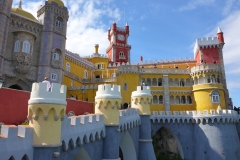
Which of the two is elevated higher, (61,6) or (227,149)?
(61,6)

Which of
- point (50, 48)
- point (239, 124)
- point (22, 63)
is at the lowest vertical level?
point (239, 124)

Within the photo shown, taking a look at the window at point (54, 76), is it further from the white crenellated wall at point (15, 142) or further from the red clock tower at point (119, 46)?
the red clock tower at point (119, 46)

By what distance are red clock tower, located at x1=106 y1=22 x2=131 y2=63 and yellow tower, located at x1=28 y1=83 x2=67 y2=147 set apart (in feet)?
153

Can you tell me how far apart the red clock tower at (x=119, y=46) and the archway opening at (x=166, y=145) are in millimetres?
Result: 26588

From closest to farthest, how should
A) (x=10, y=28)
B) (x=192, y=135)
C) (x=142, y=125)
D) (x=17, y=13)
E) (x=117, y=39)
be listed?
(x=142, y=125), (x=10, y=28), (x=17, y=13), (x=192, y=135), (x=117, y=39)

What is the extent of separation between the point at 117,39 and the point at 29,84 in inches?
1357

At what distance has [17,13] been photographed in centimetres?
2717

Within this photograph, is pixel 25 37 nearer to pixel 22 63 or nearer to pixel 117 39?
pixel 22 63

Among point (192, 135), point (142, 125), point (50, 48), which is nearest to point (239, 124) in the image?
point (192, 135)

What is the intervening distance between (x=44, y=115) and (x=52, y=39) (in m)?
23.4

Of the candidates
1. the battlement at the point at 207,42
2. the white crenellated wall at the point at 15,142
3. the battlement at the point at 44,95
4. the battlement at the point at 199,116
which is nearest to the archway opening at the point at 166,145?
the battlement at the point at 199,116

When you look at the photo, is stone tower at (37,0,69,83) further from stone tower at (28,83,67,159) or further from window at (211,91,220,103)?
window at (211,91,220,103)

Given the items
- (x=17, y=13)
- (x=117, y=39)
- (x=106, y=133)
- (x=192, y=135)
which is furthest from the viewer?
(x=117, y=39)

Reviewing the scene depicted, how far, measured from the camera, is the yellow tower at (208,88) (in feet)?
108
